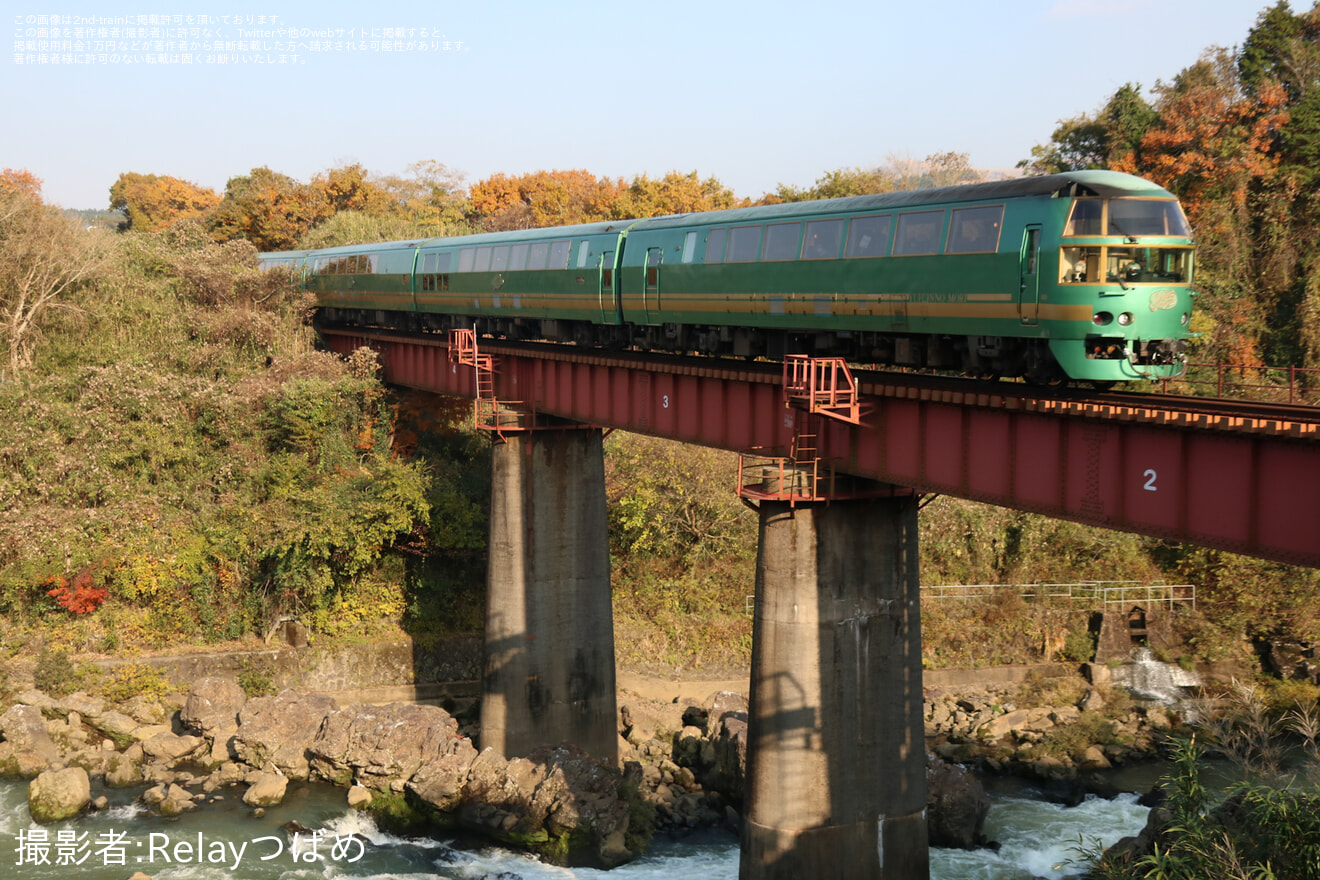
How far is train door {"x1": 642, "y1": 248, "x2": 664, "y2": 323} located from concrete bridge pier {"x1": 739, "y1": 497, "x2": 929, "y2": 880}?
7359mm

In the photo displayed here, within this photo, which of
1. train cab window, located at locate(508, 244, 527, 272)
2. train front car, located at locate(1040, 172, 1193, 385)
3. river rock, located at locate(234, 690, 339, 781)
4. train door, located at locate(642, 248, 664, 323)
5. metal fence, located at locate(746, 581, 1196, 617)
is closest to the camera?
train front car, located at locate(1040, 172, 1193, 385)

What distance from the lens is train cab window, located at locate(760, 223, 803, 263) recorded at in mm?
21969

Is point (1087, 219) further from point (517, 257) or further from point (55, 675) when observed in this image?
point (55, 675)

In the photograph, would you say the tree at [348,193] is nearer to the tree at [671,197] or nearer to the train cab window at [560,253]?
the tree at [671,197]

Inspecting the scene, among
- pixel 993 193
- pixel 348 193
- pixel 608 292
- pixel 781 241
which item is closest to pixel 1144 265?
pixel 993 193

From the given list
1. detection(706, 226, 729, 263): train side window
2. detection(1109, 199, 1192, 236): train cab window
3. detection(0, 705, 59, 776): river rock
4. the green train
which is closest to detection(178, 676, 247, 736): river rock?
detection(0, 705, 59, 776): river rock

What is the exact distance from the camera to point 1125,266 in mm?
16141

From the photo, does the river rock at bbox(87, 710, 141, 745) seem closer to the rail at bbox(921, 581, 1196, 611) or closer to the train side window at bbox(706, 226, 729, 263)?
the train side window at bbox(706, 226, 729, 263)

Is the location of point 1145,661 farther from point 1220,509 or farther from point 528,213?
point 528,213

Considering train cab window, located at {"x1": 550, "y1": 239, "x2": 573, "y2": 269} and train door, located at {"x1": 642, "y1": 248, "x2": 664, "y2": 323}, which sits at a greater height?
train cab window, located at {"x1": 550, "y1": 239, "x2": 573, "y2": 269}

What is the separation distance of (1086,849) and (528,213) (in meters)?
63.0

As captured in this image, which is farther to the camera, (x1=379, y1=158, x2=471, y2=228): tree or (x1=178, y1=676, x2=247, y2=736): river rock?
(x1=379, y1=158, x2=471, y2=228): tree

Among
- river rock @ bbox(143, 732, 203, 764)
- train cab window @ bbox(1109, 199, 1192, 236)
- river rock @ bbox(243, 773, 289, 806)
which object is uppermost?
train cab window @ bbox(1109, 199, 1192, 236)

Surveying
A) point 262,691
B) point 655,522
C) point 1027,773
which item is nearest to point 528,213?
point 655,522
